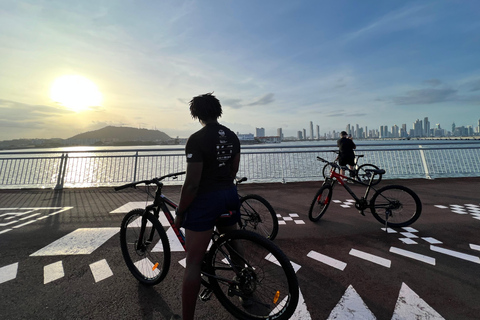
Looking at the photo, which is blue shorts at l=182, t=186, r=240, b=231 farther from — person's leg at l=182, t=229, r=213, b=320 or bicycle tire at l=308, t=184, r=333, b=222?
bicycle tire at l=308, t=184, r=333, b=222

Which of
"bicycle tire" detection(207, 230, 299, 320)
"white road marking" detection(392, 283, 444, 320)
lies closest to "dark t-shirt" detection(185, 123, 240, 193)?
"bicycle tire" detection(207, 230, 299, 320)

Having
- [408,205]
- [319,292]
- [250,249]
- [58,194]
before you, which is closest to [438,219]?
[408,205]

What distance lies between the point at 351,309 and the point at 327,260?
3.19ft

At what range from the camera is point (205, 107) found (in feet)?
6.45

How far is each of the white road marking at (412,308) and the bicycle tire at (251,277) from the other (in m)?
1.09

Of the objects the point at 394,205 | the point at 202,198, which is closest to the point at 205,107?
the point at 202,198

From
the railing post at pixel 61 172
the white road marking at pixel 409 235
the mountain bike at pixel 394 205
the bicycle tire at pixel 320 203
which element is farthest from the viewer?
the railing post at pixel 61 172

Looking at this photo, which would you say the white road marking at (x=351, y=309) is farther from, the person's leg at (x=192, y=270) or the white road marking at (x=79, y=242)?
the white road marking at (x=79, y=242)

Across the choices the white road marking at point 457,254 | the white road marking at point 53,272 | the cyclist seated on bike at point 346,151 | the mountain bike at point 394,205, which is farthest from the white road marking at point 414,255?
the cyclist seated on bike at point 346,151

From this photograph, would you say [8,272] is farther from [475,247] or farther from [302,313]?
[475,247]

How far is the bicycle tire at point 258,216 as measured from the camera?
3.68 m

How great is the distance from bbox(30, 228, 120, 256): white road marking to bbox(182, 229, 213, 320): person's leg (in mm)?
2463

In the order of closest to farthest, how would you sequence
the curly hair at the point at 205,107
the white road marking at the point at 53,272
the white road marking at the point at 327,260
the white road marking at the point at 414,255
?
the curly hair at the point at 205,107, the white road marking at the point at 53,272, the white road marking at the point at 327,260, the white road marking at the point at 414,255

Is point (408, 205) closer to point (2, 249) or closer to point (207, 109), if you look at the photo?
point (207, 109)
